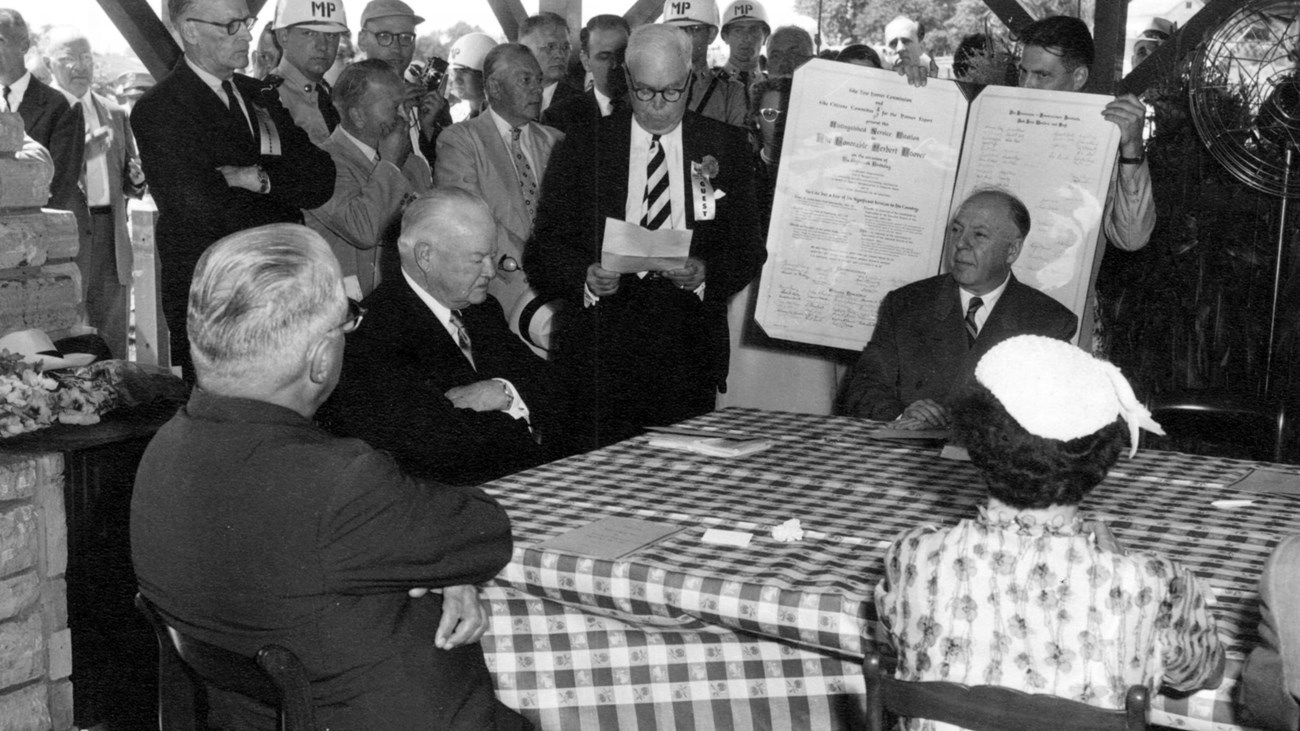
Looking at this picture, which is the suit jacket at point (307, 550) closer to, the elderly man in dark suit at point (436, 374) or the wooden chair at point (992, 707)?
the wooden chair at point (992, 707)

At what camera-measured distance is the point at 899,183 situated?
516 centimetres

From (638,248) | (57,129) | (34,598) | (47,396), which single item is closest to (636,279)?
(638,248)

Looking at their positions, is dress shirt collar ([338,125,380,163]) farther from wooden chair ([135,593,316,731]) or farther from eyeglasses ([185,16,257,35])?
wooden chair ([135,593,316,731])

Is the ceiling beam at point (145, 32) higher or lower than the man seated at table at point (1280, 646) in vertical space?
higher

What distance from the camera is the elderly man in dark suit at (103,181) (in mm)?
7699

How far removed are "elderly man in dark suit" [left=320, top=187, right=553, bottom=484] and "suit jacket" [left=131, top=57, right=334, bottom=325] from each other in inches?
39.2

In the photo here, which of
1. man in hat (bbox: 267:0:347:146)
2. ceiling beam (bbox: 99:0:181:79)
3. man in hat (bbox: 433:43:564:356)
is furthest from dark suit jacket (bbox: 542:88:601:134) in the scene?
ceiling beam (bbox: 99:0:181:79)

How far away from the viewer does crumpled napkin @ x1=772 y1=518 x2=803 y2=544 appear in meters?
2.72

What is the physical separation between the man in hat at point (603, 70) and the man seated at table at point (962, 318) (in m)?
2.48

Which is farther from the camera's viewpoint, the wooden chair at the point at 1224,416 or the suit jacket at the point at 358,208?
the suit jacket at the point at 358,208

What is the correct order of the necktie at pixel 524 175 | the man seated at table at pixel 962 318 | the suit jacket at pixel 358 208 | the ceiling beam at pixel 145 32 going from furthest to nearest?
the ceiling beam at pixel 145 32
the necktie at pixel 524 175
the suit jacket at pixel 358 208
the man seated at table at pixel 962 318

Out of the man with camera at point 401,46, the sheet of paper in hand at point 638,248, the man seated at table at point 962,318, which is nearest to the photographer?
the man seated at table at point 962,318

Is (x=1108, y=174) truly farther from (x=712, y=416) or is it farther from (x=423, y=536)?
(x=423, y=536)

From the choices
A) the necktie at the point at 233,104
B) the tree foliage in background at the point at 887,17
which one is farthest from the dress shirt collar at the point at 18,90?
the tree foliage in background at the point at 887,17
